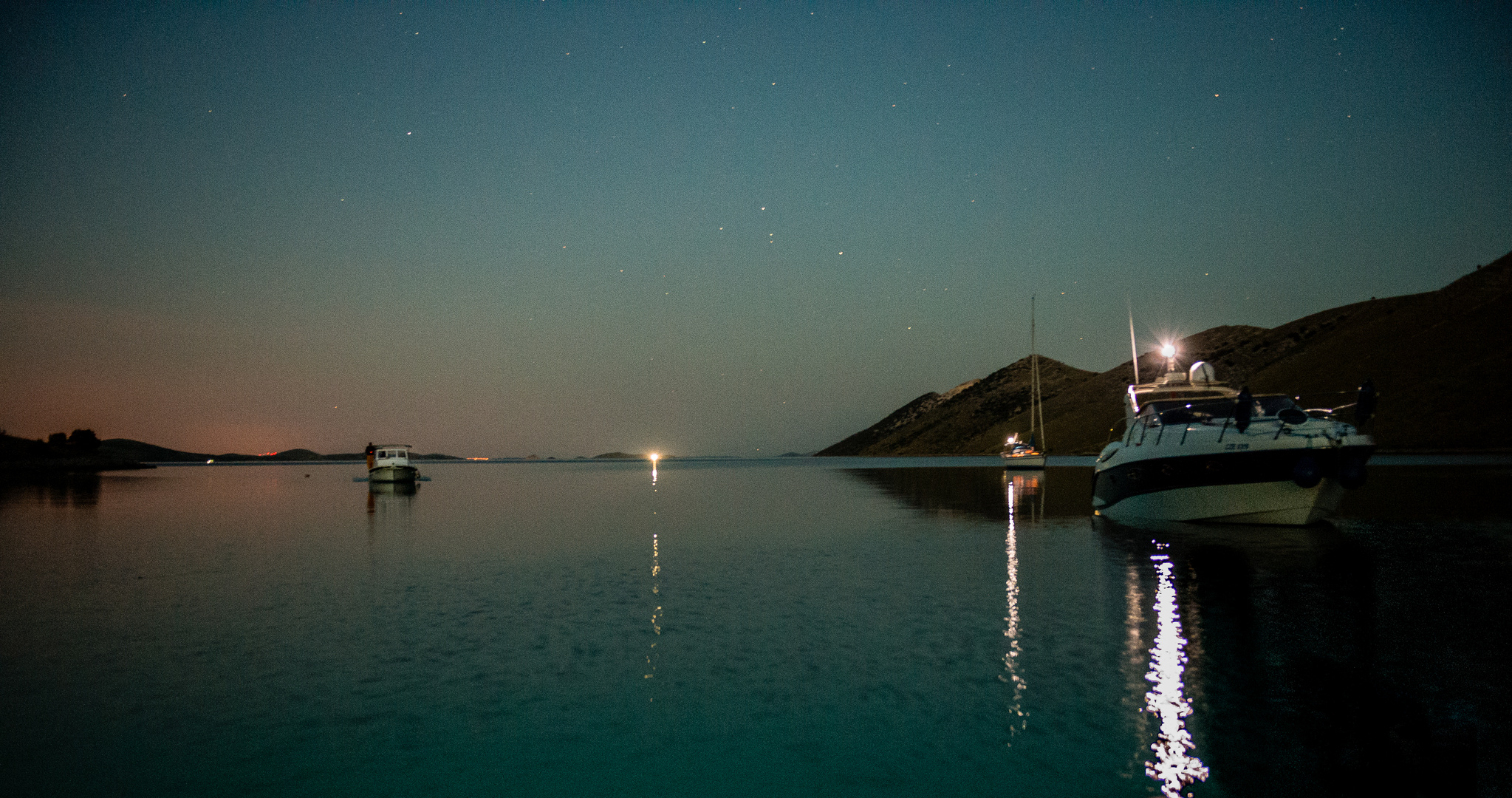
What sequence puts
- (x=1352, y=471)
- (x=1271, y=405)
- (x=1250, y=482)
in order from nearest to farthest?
(x=1352, y=471) → (x=1250, y=482) → (x=1271, y=405)

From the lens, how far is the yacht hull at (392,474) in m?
72.2

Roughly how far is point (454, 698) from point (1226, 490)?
2495cm

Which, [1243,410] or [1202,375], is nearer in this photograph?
[1243,410]

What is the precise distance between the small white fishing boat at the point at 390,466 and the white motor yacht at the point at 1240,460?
195 feet

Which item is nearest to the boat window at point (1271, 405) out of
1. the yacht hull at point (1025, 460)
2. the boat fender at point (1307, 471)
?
the boat fender at point (1307, 471)

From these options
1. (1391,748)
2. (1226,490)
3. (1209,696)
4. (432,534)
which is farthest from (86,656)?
(1226,490)

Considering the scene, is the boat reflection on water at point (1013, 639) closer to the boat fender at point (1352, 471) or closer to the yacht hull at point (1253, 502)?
the yacht hull at point (1253, 502)

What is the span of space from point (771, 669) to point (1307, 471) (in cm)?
2119

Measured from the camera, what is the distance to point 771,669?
1110 centimetres

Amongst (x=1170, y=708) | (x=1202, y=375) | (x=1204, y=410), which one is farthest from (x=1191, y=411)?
(x=1170, y=708)

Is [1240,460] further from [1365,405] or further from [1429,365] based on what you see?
[1429,365]

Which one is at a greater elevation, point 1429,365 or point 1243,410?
point 1429,365

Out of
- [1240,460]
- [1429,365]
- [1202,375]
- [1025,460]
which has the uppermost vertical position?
[1429,365]

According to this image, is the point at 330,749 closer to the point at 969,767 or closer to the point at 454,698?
the point at 454,698
